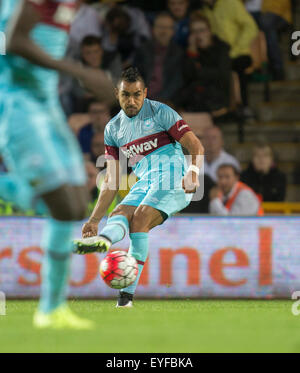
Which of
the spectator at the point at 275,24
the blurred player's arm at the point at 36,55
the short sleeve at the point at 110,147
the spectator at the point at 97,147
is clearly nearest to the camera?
the blurred player's arm at the point at 36,55

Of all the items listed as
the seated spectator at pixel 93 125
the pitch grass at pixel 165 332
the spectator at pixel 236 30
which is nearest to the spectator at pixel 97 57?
the seated spectator at pixel 93 125

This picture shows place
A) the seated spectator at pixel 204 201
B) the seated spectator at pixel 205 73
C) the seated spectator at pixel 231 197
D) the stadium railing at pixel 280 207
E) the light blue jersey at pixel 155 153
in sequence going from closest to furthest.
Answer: the light blue jersey at pixel 155 153, the seated spectator at pixel 231 197, the seated spectator at pixel 204 201, the stadium railing at pixel 280 207, the seated spectator at pixel 205 73

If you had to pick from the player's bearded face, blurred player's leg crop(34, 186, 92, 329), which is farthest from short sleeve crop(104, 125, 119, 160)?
blurred player's leg crop(34, 186, 92, 329)

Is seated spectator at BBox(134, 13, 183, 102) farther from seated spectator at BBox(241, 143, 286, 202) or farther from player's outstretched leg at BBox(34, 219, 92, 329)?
player's outstretched leg at BBox(34, 219, 92, 329)

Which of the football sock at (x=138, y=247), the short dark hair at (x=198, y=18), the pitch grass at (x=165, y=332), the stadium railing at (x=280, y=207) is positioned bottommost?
the pitch grass at (x=165, y=332)

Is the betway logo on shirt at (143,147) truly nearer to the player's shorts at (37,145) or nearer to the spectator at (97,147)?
the player's shorts at (37,145)

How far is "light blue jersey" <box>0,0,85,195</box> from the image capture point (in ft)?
16.8

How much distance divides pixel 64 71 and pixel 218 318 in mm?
2292

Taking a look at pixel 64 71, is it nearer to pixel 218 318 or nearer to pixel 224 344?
pixel 224 344

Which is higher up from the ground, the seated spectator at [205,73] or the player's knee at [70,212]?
the seated spectator at [205,73]

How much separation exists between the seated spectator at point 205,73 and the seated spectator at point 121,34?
884 millimetres

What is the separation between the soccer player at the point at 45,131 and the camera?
5059 mm

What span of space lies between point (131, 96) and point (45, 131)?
230 centimetres

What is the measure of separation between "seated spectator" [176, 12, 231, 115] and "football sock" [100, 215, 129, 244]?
5.13m
